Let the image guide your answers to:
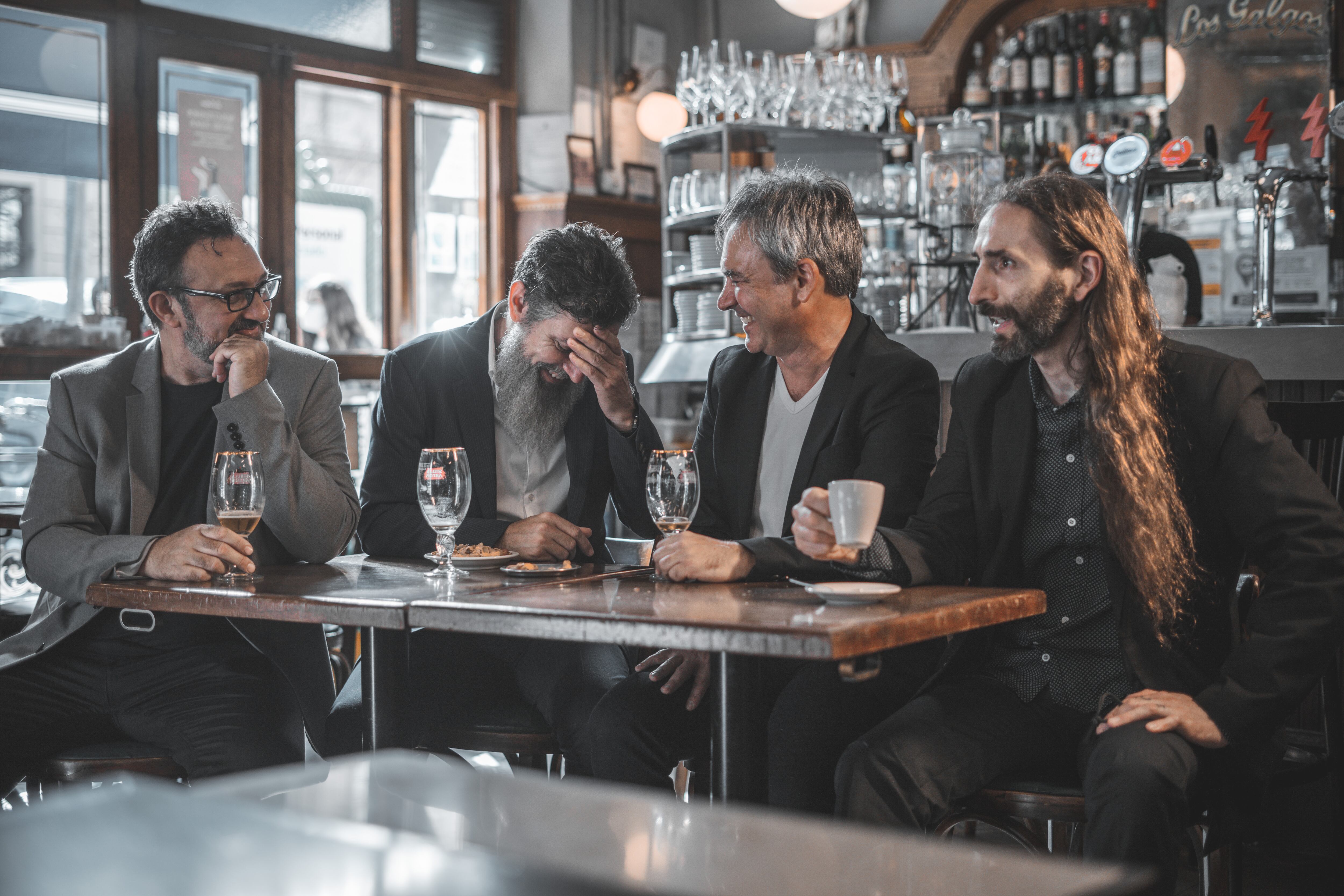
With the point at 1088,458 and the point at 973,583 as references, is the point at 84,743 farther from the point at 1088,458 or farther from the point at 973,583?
the point at 1088,458

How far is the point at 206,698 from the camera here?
2145mm

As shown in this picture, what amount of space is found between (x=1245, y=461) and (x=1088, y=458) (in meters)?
0.22

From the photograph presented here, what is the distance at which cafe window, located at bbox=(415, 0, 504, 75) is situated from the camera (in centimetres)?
659

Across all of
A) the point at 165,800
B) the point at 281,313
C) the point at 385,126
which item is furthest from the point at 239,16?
the point at 165,800

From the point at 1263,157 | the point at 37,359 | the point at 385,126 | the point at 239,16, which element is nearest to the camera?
the point at 1263,157

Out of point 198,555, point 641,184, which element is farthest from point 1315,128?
point 641,184

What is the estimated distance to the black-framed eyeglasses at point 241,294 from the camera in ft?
7.61

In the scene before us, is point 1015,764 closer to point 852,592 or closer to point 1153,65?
point 852,592

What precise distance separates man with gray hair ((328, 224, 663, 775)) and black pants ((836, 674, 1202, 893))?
0.59m

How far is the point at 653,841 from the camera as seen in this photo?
0.71m

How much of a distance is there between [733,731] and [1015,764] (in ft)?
1.54

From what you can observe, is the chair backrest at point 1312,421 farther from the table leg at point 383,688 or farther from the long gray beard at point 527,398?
the table leg at point 383,688

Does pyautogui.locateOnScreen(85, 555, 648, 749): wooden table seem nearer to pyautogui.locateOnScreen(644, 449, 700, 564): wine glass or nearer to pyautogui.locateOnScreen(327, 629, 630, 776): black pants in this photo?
pyautogui.locateOnScreen(644, 449, 700, 564): wine glass

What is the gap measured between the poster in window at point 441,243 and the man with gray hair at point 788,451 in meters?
4.40
